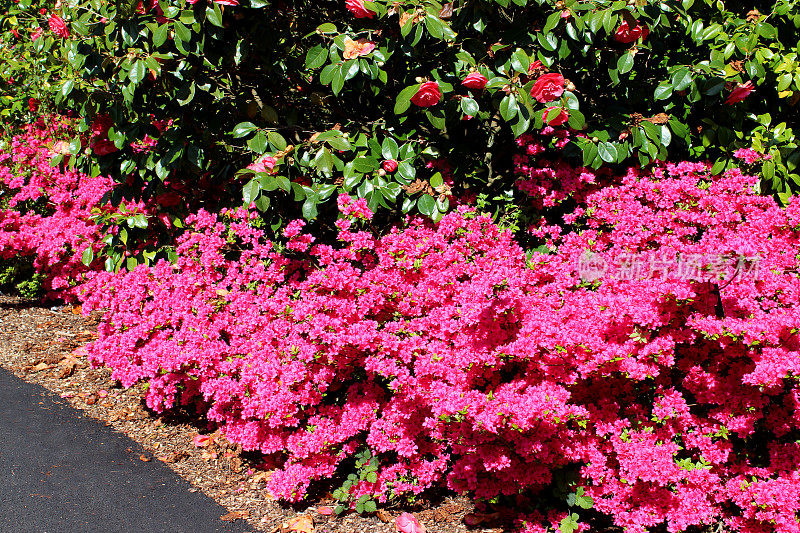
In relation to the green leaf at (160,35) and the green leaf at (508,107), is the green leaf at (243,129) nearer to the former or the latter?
the green leaf at (160,35)

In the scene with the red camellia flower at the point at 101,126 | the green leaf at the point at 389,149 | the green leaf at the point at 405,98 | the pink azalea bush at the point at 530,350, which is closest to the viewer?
the pink azalea bush at the point at 530,350

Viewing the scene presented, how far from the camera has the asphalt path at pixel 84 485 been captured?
2.62 meters

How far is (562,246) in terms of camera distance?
304 cm

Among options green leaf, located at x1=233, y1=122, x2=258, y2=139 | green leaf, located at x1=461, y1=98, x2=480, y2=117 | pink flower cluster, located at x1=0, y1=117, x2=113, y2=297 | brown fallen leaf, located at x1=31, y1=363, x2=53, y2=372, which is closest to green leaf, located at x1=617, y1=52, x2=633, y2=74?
green leaf, located at x1=461, y1=98, x2=480, y2=117

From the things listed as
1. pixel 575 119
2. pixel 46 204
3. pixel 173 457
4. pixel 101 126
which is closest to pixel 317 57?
pixel 575 119

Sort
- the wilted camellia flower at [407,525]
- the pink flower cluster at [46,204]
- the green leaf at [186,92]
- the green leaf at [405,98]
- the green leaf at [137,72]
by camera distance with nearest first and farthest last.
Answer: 1. the wilted camellia flower at [407,525]
2. the green leaf at [405,98]
3. the green leaf at [137,72]
4. the green leaf at [186,92]
5. the pink flower cluster at [46,204]

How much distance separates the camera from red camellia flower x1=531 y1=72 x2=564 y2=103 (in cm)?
267

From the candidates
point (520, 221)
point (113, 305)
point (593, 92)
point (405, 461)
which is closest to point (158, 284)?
point (113, 305)

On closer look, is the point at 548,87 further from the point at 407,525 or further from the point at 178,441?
the point at 178,441

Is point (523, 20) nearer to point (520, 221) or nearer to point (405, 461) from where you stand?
point (520, 221)

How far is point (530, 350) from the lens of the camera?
7.77 ft

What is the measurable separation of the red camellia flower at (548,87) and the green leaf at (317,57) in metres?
0.99

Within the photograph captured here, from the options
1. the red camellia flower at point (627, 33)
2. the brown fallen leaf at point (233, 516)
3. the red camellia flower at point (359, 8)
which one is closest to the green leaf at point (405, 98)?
the red camellia flower at point (359, 8)

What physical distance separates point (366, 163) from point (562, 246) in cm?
105
